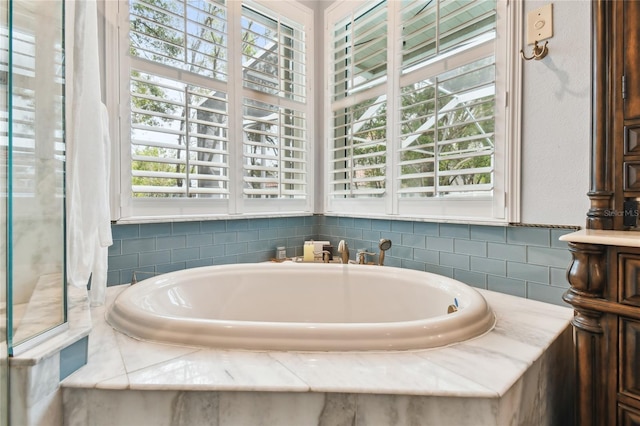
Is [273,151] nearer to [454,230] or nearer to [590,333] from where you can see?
[454,230]

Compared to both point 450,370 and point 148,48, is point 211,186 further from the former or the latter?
point 450,370

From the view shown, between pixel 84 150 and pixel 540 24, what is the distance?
192 centimetres

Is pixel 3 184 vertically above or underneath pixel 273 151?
underneath

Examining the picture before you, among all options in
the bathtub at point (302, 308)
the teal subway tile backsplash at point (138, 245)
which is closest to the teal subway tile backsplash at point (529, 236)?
the bathtub at point (302, 308)

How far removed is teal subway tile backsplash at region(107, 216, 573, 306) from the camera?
151 centimetres

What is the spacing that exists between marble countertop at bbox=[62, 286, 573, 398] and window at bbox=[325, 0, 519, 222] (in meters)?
0.87

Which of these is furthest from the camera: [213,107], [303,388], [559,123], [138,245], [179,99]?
[213,107]

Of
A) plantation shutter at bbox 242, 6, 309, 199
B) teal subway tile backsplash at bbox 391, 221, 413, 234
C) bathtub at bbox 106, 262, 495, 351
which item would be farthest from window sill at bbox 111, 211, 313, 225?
teal subway tile backsplash at bbox 391, 221, 413, 234

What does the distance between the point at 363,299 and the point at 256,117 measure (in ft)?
4.63

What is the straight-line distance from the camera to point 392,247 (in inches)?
84.8

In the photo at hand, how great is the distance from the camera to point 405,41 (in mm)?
2051

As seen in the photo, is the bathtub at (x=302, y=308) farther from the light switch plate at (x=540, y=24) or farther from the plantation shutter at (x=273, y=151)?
the light switch plate at (x=540, y=24)

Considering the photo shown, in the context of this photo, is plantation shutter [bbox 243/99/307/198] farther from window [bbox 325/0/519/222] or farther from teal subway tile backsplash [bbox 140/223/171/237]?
teal subway tile backsplash [bbox 140/223/171/237]

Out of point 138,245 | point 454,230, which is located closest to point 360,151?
point 454,230
